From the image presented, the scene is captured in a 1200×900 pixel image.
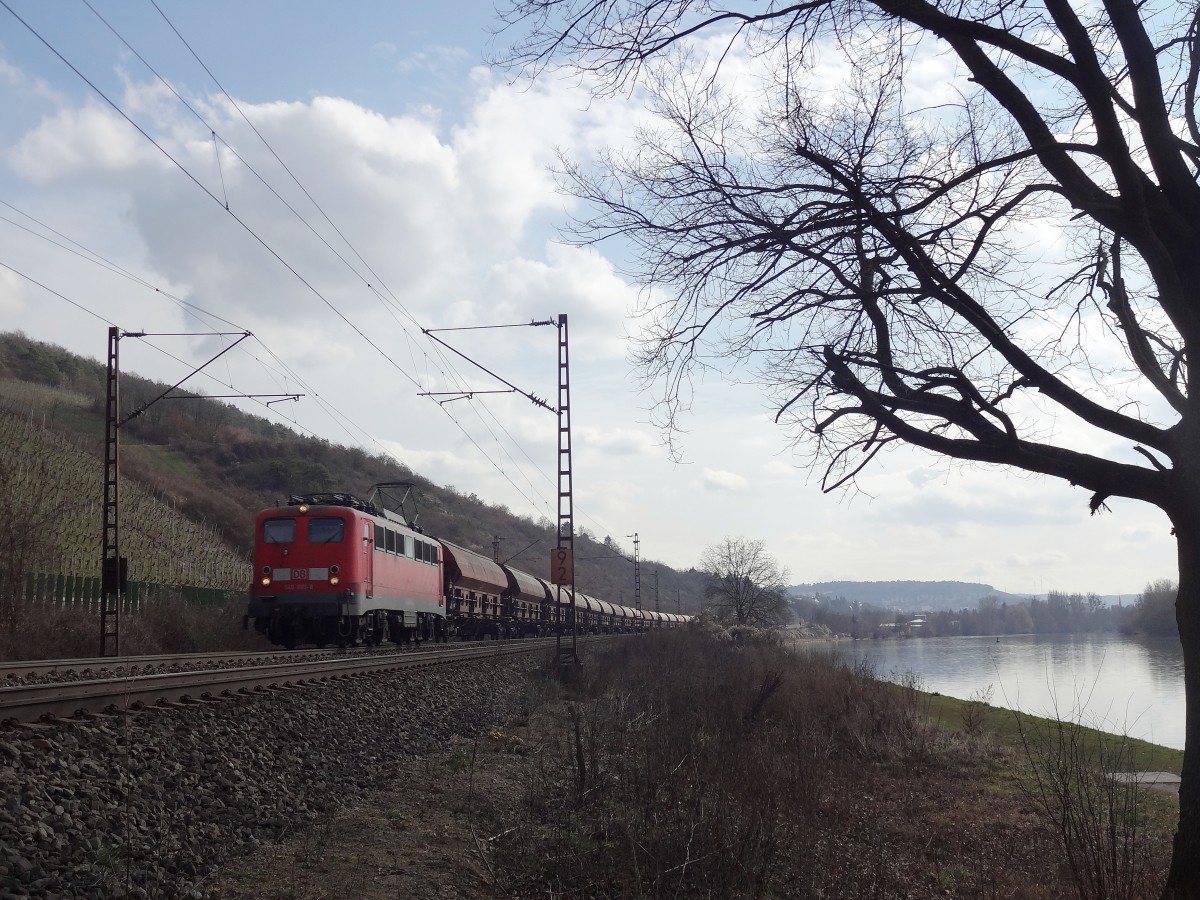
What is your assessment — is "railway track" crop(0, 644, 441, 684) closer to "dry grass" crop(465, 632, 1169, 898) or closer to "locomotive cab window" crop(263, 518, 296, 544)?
"locomotive cab window" crop(263, 518, 296, 544)

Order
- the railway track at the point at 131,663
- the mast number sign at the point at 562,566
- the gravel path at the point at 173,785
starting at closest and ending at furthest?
the gravel path at the point at 173,785 < the railway track at the point at 131,663 < the mast number sign at the point at 562,566

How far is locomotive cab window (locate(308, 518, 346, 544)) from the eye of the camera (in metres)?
20.8

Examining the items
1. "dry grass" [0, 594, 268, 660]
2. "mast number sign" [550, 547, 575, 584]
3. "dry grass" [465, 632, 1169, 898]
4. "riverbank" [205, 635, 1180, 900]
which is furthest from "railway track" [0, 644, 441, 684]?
Result: "mast number sign" [550, 547, 575, 584]

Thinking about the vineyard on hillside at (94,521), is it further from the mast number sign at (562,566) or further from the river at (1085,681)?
the river at (1085,681)

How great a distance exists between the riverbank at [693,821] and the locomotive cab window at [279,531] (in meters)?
7.77

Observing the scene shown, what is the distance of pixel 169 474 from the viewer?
64.9 m

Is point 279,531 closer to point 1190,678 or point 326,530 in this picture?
point 326,530

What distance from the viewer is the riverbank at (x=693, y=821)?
6836mm

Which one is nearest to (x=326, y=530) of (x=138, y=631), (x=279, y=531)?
(x=279, y=531)

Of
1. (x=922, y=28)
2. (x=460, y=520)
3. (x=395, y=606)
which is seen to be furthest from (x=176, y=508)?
(x=922, y=28)

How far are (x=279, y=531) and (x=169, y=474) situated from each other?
48.5 m

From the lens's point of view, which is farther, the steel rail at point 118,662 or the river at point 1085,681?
the river at point 1085,681

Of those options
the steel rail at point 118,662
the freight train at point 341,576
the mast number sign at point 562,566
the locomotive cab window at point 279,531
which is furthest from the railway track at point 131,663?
the mast number sign at point 562,566

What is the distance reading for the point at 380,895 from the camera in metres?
6.25
